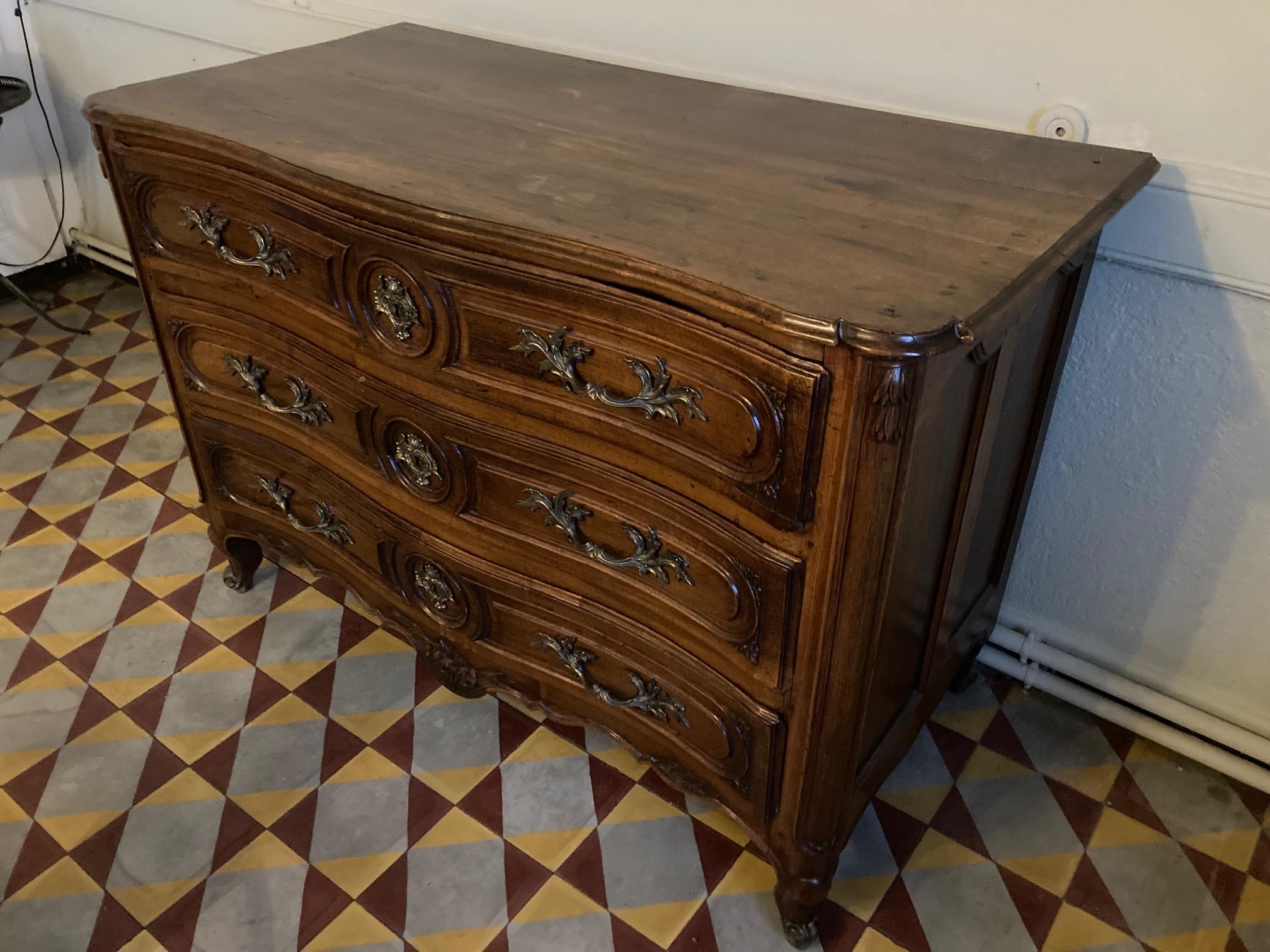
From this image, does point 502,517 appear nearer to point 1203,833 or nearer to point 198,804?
point 198,804

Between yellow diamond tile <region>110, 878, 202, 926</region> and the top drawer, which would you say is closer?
the top drawer

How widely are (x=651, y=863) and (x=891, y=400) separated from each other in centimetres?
93

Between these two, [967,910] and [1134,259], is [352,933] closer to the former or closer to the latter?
[967,910]

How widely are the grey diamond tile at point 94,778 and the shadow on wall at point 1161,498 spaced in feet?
5.05

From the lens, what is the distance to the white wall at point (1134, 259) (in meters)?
1.33

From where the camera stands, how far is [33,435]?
2.54 meters

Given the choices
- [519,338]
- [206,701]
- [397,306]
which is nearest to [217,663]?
[206,701]

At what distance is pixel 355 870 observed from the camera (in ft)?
5.12

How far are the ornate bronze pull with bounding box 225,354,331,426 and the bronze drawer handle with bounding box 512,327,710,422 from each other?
1.59ft

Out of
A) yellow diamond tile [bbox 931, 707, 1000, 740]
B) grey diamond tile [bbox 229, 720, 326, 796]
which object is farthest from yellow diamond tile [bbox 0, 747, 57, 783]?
yellow diamond tile [bbox 931, 707, 1000, 740]

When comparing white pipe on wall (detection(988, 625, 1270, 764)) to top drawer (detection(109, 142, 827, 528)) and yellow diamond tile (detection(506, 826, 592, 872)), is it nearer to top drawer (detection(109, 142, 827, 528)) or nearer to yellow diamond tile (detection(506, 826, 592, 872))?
yellow diamond tile (detection(506, 826, 592, 872))

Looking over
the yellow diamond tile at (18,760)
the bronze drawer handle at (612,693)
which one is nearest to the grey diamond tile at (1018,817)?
the bronze drawer handle at (612,693)

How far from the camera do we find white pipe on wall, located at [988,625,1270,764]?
1678 millimetres

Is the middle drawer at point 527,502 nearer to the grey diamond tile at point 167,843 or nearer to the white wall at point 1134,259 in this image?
the grey diamond tile at point 167,843
